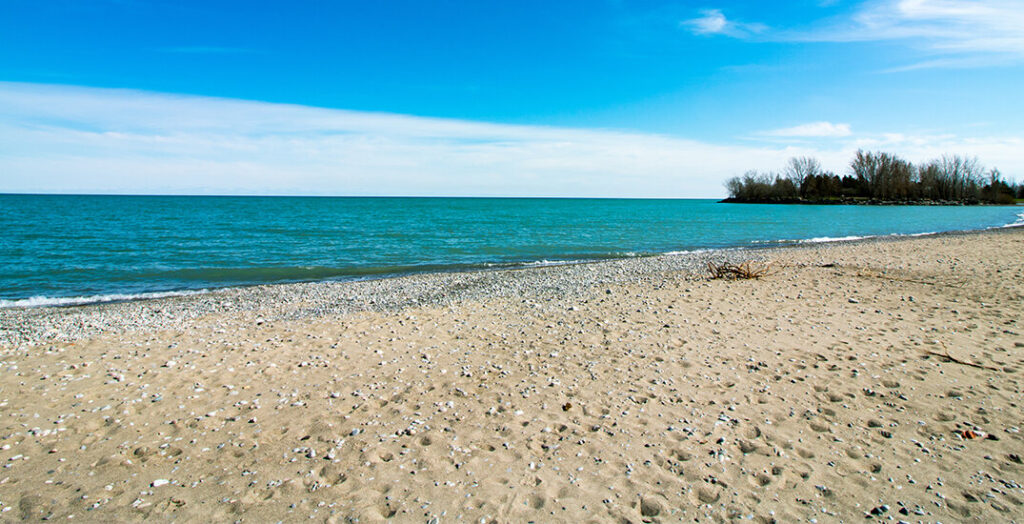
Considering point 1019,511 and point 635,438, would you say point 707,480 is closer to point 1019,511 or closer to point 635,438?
point 635,438

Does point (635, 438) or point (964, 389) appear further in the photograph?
point (964, 389)

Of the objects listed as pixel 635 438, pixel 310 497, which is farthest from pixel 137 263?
pixel 635 438

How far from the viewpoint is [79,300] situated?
680 inches

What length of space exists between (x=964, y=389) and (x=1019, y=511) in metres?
3.25

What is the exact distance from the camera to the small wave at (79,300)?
16656mm

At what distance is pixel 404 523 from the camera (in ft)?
14.5

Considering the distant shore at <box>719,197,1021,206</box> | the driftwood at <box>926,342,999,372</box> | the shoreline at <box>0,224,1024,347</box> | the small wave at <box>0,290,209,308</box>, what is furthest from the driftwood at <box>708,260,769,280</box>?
the distant shore at <box>719,197,1021,206</box>

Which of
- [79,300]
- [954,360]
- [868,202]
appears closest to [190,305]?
[79,300]

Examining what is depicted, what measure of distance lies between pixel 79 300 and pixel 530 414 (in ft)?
62.1

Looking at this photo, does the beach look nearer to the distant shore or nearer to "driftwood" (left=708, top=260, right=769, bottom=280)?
"driftwood" (left=708, top=260, right=769, bottom=280)

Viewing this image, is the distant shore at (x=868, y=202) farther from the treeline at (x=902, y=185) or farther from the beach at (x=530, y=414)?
the beach at (x=530, y=414)

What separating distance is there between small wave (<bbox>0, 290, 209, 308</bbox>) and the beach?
4982mm

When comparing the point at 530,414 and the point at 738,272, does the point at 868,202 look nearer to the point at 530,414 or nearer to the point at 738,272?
the point at 738,272

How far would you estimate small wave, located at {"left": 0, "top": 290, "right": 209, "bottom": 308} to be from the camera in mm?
16656
